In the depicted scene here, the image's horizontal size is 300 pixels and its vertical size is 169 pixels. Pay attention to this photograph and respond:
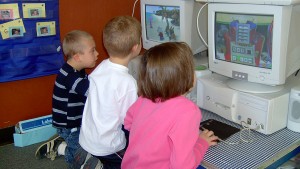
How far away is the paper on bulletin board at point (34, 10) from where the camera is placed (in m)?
2.20

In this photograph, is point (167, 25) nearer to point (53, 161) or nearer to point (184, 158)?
point (184, 158)

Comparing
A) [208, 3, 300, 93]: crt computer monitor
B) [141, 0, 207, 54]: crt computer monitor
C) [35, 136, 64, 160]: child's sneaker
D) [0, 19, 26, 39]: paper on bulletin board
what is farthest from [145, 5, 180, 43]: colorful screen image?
[35, 136, 64, 160]: child's sneaker

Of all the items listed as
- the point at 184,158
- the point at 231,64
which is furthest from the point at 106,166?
the point at 231,64

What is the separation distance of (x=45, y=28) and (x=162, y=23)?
89 centimetres

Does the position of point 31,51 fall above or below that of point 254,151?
above

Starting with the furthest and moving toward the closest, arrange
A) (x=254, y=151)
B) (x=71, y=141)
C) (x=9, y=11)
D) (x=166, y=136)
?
1. (x=9, y=11)
2. (x=71, y=141)
3. (x=254, y=151)
4. (x=166, y=136)

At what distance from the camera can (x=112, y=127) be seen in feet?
4.68

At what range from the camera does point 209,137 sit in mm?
1335

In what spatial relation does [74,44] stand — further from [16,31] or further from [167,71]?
[167,71]

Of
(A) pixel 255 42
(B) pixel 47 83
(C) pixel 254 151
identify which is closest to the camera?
(C) pixel 254 151

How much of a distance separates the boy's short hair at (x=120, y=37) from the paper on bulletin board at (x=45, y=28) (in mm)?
994

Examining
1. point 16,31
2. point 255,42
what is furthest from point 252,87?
point 16,31

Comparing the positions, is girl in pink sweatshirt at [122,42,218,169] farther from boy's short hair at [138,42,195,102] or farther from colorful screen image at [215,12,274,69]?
colorful screen image at [215,12,274,69]

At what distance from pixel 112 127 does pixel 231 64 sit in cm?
63
